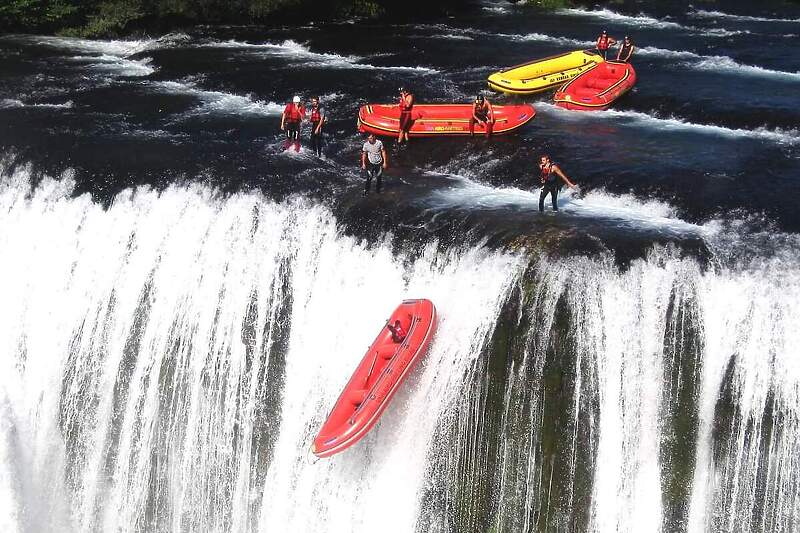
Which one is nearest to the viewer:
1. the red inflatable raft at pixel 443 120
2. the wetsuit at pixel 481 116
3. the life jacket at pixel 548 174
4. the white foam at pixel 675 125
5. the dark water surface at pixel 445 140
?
the life jacket at pixel 548 174

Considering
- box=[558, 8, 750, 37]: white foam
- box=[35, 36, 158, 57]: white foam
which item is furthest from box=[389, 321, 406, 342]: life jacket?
box=[558, 8, 750, 37]: white foam

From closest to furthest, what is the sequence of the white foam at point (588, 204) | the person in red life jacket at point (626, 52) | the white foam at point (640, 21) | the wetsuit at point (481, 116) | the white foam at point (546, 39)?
the white foam at point (588, 204)
the wetsuit at point (481, 116)
the person in red life jacket at point (626, 52)
the white foam at point (546, 39)
the white foam at point (640, 21)

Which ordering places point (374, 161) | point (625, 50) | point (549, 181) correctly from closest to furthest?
point (549, 181)
point (374, 161)
point (625, 50)

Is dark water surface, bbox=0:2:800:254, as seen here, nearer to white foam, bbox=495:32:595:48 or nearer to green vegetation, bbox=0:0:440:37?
white foam, bbox=495:32:595:48

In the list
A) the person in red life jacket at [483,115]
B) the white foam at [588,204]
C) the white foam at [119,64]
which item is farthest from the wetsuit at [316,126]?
the white foam at [119,64]

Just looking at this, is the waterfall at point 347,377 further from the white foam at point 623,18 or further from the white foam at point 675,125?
the white foam at point 623,18

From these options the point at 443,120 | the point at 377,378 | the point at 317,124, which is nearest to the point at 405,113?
the point at 443,120

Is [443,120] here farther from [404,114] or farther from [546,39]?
[546,39]
